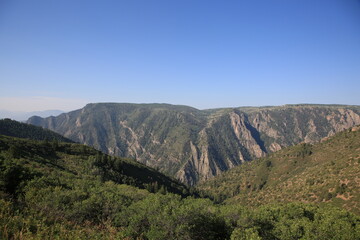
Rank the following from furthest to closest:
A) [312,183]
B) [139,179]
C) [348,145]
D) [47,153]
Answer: [139,179] < [348,145] < [47,153] < [312,183]

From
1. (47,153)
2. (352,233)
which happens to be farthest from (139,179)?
(352,233)

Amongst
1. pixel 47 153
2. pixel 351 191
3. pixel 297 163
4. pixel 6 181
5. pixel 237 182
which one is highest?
pixel 6 181

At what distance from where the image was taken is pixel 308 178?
8988cm

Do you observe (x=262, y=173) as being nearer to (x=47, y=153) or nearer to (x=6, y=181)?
(x=47, y=153)

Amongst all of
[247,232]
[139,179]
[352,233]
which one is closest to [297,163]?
[139,179]

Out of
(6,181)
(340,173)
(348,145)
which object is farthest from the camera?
(348,145)

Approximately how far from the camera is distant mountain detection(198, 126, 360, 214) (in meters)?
66.4

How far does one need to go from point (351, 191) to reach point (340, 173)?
15211 mm

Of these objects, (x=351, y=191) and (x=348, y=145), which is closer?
(x=351, y=191)

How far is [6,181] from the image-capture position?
2845cm

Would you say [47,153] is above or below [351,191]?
above

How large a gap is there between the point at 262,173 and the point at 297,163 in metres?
28.4

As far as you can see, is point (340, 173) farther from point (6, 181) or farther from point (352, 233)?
point (6, 181)

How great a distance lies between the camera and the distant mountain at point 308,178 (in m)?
66.4
